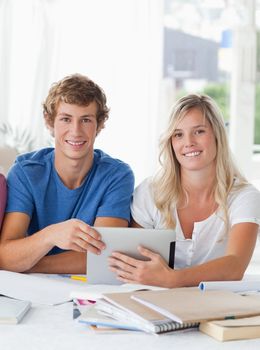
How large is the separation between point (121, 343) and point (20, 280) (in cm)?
62

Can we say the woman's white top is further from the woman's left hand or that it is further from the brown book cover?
the brown book cover

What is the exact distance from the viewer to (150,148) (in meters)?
4.28

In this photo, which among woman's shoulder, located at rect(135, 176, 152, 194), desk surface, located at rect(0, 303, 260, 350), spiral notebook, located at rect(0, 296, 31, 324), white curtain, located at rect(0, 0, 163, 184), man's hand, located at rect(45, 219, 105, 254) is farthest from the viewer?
white curtain, located at rect(0, 0, 163, 184)

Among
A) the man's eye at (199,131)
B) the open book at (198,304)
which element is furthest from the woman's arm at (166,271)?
the man's eye at (199,131)

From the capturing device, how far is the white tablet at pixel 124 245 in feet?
6.56

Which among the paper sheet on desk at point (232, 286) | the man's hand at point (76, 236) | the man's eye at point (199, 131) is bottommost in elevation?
the paper sheet on desk at point (232, 286)

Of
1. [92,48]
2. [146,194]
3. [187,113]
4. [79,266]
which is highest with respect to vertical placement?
[92,48]

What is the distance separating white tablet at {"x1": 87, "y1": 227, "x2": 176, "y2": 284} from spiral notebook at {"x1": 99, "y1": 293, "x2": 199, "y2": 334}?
0.36 meters

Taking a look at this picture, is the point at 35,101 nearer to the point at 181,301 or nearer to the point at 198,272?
the point at 198,272

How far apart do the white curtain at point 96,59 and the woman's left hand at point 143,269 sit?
A: 88.5 inches

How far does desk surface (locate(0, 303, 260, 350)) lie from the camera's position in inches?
58.4

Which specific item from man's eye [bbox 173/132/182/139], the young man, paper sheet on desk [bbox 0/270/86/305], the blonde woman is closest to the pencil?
paper sheet on desk [bbox 0/270/86/305]

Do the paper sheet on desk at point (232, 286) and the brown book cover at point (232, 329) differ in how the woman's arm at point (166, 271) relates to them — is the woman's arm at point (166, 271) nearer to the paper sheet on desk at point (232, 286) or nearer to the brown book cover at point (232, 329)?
the paper sheet on desk at point (232, 286)

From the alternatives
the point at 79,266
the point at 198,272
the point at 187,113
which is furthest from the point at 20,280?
the point at 187,113
